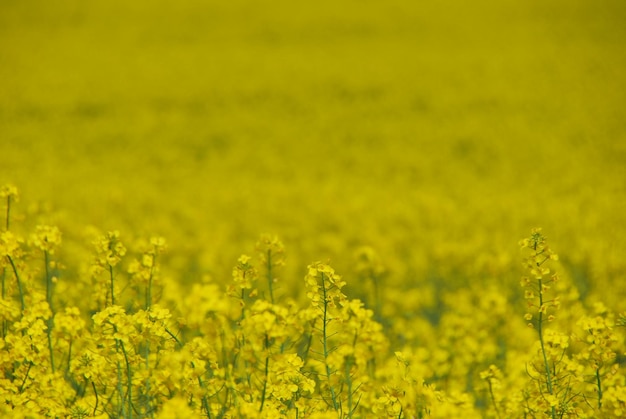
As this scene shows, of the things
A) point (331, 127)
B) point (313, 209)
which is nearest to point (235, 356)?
point (313, 209)

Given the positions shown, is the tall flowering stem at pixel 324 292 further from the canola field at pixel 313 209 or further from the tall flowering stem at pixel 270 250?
the tall flowering stem at pixel 270 250

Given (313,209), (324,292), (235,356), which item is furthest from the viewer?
(313,209)

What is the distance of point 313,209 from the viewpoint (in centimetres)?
748

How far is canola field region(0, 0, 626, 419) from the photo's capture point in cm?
230

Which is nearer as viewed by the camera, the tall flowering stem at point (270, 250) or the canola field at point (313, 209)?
the canola field at point (313, 209)

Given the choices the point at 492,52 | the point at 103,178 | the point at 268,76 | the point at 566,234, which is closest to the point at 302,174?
the point at 103,178

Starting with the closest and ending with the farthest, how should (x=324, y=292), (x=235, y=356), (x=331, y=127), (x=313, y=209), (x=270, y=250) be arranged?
1. (x=324, y=292)
2. (x=235, y=356)
3. (x=270, y=250)
4. (x=313, y=209)
5. (x=331, y=127)

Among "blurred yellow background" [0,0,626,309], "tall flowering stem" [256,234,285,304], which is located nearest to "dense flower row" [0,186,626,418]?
"tall flowering stem" [256,234,285,304]

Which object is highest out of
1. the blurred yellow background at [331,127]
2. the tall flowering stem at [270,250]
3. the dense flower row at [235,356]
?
the blurred yellow background at [331,127]

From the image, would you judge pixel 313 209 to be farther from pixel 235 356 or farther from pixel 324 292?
pixel 324 292

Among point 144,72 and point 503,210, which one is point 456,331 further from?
point 144,72

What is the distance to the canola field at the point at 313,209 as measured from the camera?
7.55 feet

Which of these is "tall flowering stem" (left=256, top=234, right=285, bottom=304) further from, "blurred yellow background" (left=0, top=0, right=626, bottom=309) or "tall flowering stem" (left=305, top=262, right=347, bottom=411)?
"blurred yellow background" (left=0, top=0, right=626, bottom=309)

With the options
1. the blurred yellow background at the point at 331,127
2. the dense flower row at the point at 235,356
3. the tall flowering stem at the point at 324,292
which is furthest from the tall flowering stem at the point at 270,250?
the blurred yellow background at the point at 331,127
